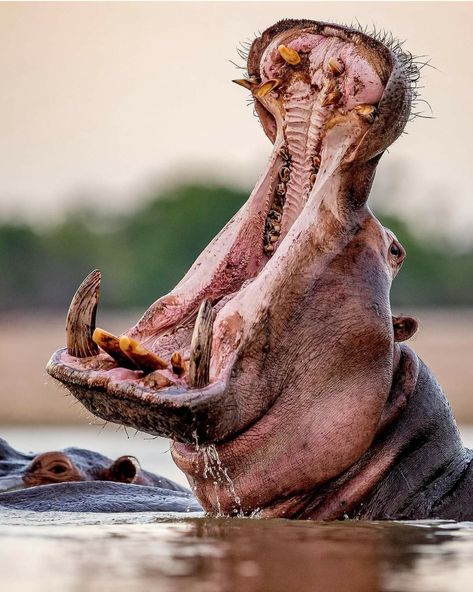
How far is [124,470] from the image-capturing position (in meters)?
8.08

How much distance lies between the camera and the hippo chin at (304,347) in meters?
5.67

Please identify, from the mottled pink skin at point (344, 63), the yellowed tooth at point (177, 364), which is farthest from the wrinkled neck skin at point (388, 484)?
the mottled pink skin at point (344, 63)

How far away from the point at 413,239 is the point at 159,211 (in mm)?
10133

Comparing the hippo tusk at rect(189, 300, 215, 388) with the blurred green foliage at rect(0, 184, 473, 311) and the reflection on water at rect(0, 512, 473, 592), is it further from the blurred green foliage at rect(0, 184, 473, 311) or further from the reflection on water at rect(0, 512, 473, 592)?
the blurred green foliage at rect(0, 184, 473, 311)

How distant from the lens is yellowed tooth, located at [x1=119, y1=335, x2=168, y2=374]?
18.0 feet

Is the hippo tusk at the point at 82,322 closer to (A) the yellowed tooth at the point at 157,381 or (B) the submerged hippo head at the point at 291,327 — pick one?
(B) the submerged hippo head at the point at 291,327

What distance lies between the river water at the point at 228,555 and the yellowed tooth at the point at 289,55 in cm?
185

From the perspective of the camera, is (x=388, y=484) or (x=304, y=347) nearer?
(x=304, y=347)

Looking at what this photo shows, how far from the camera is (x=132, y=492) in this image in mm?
7352

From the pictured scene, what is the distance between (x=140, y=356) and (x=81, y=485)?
188cm

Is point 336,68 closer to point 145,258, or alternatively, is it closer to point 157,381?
point 157,381

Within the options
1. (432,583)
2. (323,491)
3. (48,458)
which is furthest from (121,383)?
(48,458)

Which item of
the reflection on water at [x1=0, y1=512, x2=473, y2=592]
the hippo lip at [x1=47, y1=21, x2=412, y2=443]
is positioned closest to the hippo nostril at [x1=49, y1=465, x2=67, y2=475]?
the reflection on water at [x1=0, y1=512, x2=473, y2=592]

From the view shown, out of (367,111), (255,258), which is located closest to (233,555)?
(255,258)
